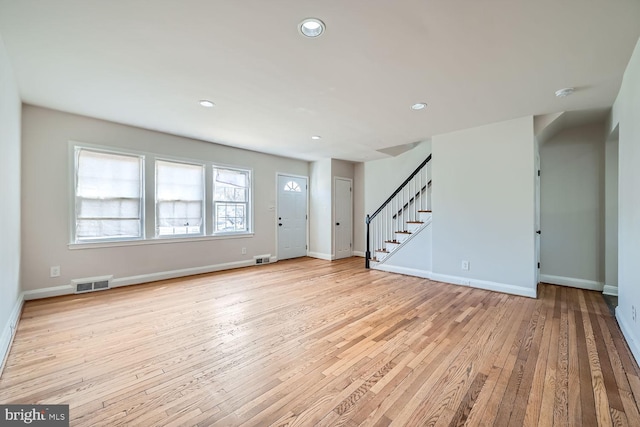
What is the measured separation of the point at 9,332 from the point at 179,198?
2754mm

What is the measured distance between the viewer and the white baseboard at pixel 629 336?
6.71 ft

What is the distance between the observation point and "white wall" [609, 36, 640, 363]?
2.13 metres

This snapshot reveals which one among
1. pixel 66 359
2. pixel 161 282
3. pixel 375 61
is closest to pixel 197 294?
pixel 161 282

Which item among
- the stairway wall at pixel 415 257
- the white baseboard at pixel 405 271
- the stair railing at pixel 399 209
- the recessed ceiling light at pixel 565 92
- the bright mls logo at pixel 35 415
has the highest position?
the recessed ceiling light at pixel 565 92

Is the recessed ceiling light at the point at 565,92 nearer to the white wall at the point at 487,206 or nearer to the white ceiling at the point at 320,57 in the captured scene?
the white ceiling at the point at 320,57

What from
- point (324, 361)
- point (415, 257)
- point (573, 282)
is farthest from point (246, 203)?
point (573, 282)

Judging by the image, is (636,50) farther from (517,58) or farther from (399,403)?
(399,403)

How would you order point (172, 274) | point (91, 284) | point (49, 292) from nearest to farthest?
point (49, 292) → point (91, 284) → point (172, 274)

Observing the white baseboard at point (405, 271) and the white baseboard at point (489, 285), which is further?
the white baseboard at point (405, 271)

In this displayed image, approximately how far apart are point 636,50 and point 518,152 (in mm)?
1646

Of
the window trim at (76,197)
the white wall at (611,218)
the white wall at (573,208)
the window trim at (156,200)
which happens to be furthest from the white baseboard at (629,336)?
the window trim at (76,197)

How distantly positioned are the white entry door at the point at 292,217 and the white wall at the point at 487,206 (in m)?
3.26

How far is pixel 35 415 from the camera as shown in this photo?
151 centimetres

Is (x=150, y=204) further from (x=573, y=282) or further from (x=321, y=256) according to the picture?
(x=573, y=282)
